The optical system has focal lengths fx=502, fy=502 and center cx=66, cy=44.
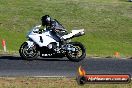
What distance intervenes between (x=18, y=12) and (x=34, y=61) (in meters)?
40.5

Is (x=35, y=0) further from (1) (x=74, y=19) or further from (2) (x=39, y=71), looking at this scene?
(2) (x=39, y=71)

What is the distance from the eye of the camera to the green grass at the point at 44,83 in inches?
506

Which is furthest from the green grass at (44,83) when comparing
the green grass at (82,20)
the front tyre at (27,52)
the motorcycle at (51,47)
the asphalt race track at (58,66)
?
the green grass at (82,20)

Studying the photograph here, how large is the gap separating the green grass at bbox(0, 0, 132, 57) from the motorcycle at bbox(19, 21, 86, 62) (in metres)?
17.7

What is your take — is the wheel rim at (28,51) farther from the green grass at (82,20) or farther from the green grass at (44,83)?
the green grass at (82,20)

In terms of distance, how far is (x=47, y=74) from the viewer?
1512 cm

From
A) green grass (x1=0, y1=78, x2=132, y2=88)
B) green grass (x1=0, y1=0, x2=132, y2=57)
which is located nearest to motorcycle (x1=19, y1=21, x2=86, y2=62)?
green grass (x1=0, y1=78, x2=132, y2=88)

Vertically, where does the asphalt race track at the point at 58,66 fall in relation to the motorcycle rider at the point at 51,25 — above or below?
below

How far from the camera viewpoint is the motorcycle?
60.6 ft

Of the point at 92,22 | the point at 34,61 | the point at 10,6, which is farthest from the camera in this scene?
the point at 10,6

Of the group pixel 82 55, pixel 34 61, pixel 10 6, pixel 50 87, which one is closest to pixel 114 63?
pixel 82 55

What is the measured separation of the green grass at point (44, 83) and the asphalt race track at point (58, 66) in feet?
3.32

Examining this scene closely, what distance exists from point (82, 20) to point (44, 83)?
4191 cm

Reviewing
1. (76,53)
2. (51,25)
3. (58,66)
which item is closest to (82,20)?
(51,25)
